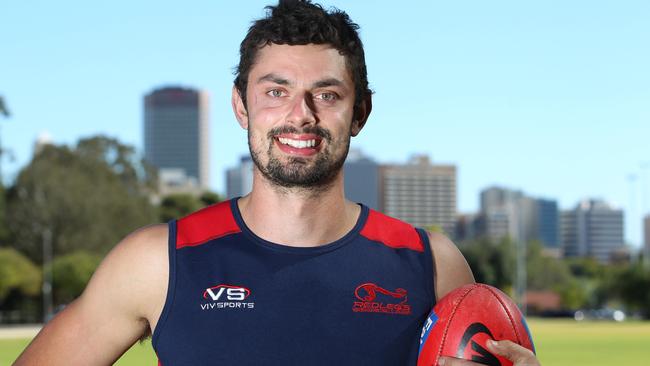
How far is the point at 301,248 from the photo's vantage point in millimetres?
4547

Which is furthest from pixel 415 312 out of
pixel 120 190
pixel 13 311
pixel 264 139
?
pixel 120 190

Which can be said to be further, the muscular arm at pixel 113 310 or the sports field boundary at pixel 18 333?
the sports field boundary at pixel 18 333

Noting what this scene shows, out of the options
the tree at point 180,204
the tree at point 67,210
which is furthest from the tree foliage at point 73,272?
the tree at point 180,204

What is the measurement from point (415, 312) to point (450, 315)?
243mm

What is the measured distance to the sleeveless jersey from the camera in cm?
439

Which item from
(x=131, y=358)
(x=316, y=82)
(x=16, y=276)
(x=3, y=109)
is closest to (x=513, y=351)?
(x=316, y=82)

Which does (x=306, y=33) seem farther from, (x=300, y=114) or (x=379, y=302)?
(x=379, y=302)

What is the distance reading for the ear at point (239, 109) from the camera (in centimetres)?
469

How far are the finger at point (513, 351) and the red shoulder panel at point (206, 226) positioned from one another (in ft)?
3.71

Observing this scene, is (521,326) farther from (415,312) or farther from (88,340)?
(88,340)

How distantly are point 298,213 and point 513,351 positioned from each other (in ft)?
3.20

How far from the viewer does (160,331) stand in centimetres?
449

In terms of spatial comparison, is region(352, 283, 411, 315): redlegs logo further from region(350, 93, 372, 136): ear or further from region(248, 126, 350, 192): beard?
region(350, 93, 372, 136): ear

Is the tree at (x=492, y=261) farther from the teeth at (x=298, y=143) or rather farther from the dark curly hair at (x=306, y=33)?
the teeth at (x=298, y=143)
